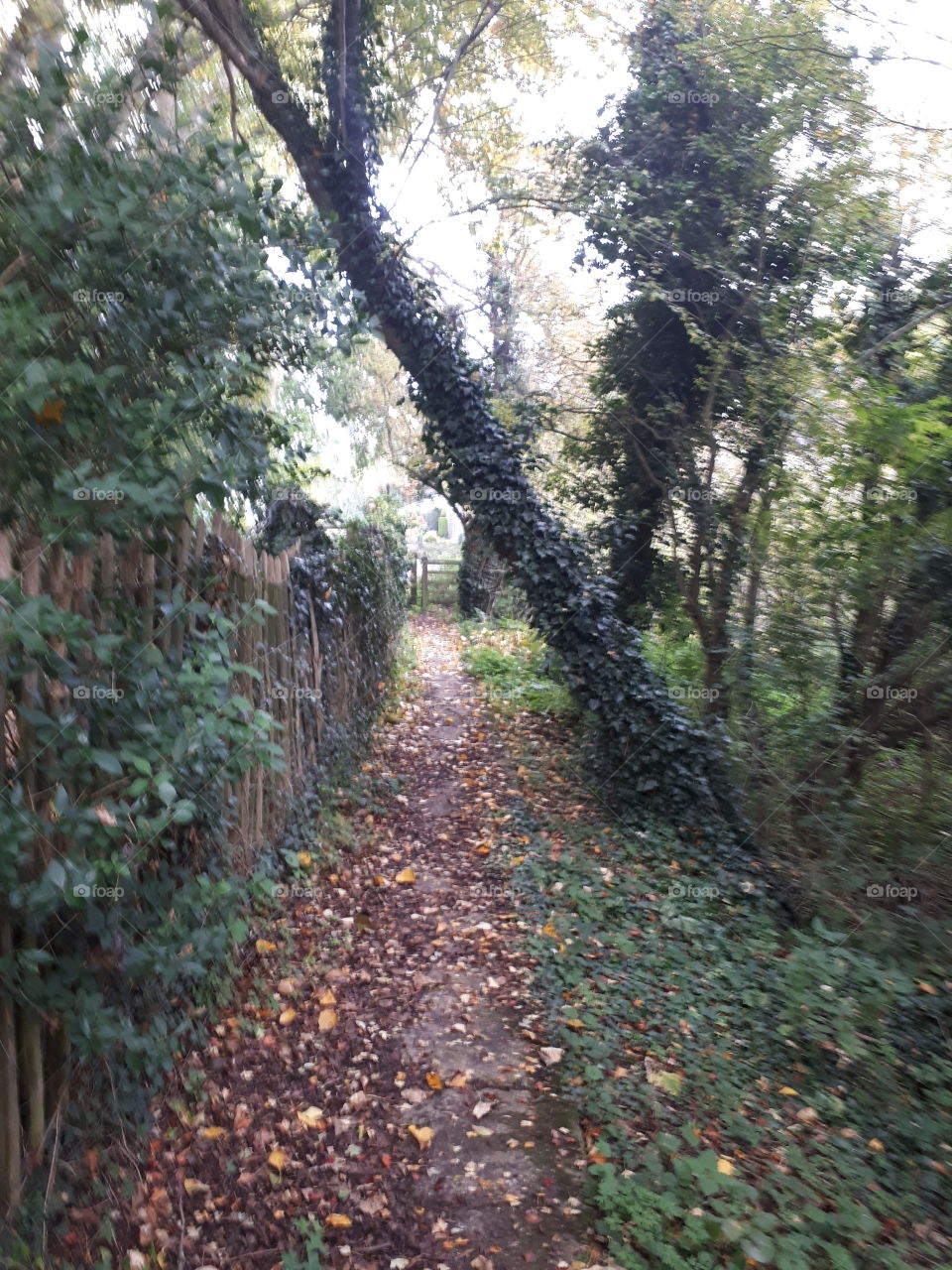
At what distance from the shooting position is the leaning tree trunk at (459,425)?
306 inches

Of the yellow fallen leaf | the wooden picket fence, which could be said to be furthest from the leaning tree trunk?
the yellow fallen leaf

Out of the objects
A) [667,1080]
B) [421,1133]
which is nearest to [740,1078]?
[667,1080]

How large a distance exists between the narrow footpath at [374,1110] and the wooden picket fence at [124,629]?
61 cm

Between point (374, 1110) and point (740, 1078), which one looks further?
point (740, 1078)

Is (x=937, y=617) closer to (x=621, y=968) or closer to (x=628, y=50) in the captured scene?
(x=621, y=968)

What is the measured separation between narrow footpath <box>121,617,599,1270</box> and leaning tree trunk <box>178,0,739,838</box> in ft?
7.37

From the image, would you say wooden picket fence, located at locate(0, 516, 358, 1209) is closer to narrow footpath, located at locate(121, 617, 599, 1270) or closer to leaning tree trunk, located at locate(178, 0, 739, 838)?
narrow footpath, located at locate(121, 617, 599, 1270)

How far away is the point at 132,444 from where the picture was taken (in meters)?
3.14

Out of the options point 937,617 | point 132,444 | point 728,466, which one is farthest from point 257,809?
point 728,466

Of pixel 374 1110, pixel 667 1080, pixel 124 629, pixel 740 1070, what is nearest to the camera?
pixel 124 629

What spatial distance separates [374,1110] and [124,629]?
2.41m

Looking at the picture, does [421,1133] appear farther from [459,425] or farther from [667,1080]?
[459,425]

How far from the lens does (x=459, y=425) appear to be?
8.96 m

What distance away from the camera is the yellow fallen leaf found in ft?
12.0
